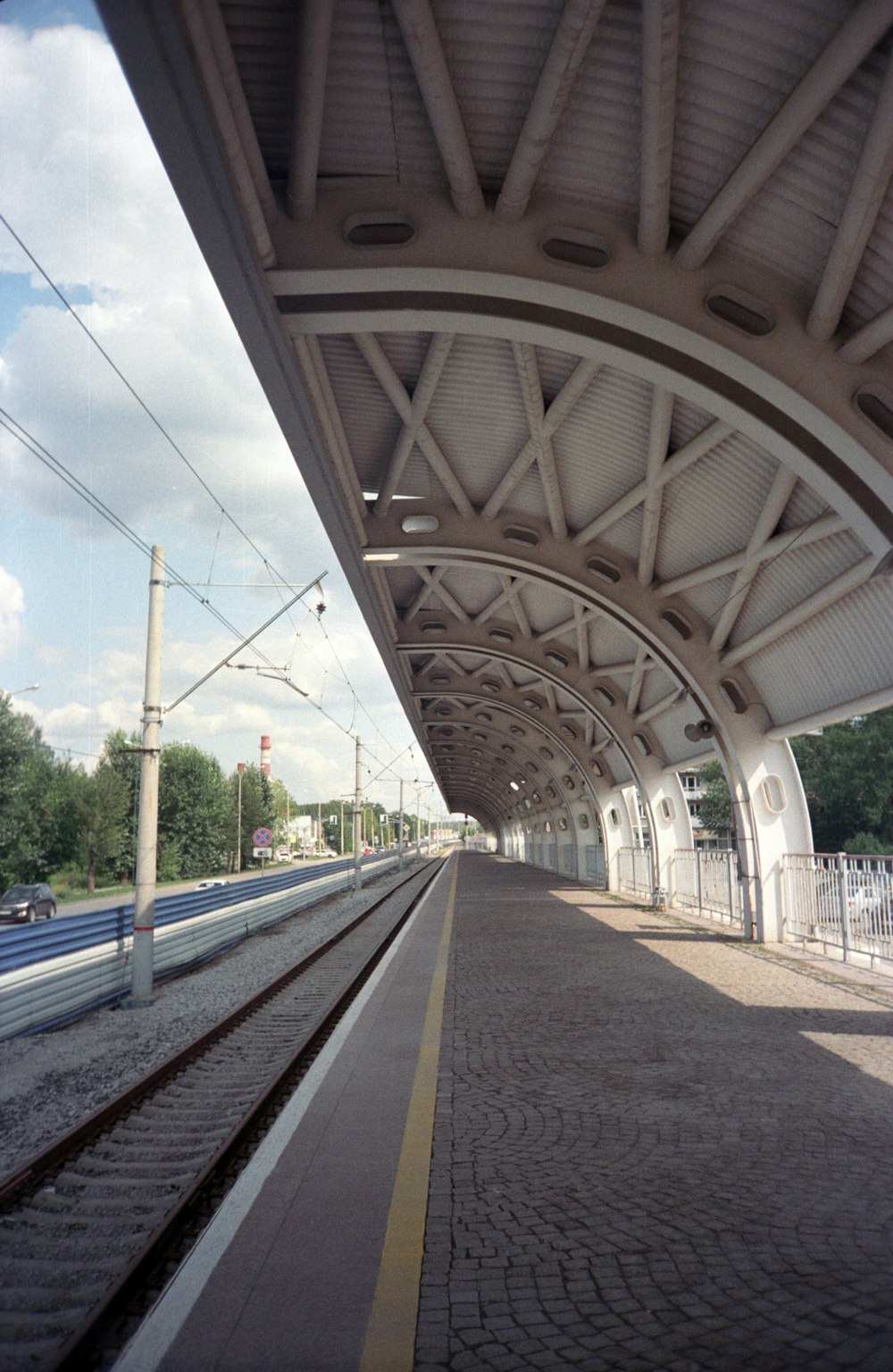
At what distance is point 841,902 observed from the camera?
11.9 meters

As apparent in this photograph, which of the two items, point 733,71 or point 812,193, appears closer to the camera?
point 733,71

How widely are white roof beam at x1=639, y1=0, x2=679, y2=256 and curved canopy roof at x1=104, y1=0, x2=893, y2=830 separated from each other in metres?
0.02

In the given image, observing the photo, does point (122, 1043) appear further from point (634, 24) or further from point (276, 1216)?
point (634, 24)

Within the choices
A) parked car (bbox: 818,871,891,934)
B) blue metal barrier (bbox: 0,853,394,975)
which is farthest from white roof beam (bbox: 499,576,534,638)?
parked car (bbox: 818,871,891,934)

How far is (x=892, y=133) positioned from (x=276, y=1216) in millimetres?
7075

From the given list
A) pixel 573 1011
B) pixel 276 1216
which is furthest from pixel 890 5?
pixel 573 1011

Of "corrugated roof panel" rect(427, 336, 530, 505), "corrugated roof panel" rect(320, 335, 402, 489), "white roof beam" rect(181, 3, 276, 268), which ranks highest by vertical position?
"corrugated roof panel" rect(320, 335, 402, 489)

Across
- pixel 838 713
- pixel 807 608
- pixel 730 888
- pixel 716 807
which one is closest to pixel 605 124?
pixel 807 608

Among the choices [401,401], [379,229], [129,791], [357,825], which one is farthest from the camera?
[129,791]

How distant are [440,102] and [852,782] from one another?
5835 cm

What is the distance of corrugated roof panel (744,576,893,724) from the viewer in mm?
11289

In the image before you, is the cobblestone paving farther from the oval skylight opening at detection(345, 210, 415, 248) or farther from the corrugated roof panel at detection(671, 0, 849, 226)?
the corrugated roof panel at detection(671, 0, 849, 226)

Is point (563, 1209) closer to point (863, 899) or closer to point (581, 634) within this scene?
point (863, 899)

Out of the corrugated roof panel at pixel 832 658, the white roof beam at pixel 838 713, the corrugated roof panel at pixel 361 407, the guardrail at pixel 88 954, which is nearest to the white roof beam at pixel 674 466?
the corrugated roof panel at pixel 832 658
